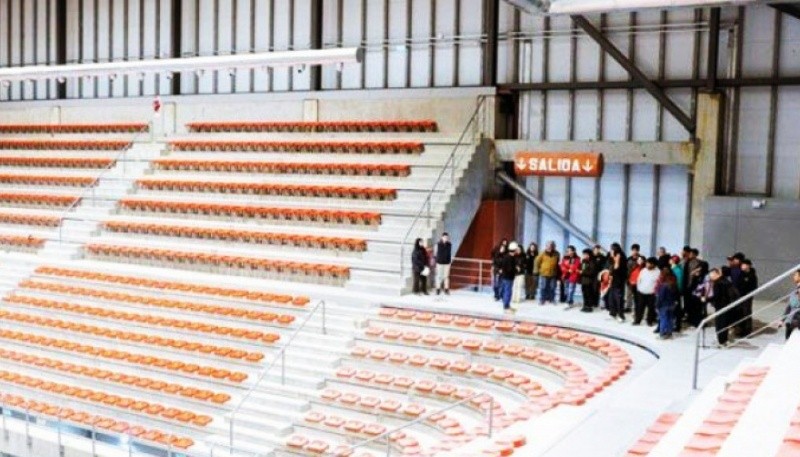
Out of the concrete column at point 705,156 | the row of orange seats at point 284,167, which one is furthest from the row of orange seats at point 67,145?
the concrete column at point 705,156

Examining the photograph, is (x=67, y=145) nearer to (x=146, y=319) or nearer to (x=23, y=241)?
(x=23, y=241)

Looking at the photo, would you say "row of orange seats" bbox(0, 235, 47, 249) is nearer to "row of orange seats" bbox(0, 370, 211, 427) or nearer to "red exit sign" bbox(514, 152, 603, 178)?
"row of orange seats" bbox(0, 370, 211, 427)

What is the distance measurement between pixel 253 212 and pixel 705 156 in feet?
33.4

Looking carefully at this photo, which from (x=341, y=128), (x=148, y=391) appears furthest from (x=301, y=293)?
(x=341, y=128)

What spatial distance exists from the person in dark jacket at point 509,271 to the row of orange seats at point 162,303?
4035 mm

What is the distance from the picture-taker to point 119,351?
1727cm

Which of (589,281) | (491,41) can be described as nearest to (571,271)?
(589,281)

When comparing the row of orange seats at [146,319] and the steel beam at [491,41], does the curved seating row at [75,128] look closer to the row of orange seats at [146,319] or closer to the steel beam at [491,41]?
the row of orange seats at [146,319]

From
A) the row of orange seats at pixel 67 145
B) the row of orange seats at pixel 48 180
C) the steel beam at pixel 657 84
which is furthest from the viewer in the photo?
the row of orange seats at pixel 67 145

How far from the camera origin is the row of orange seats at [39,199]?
2439 centimetres

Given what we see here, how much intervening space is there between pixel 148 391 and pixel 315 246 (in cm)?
511

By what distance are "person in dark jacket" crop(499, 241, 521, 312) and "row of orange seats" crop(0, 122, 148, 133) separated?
14.3 m

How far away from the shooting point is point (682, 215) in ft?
62.2

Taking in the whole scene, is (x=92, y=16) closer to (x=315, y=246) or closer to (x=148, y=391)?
(x=315, y=246)
